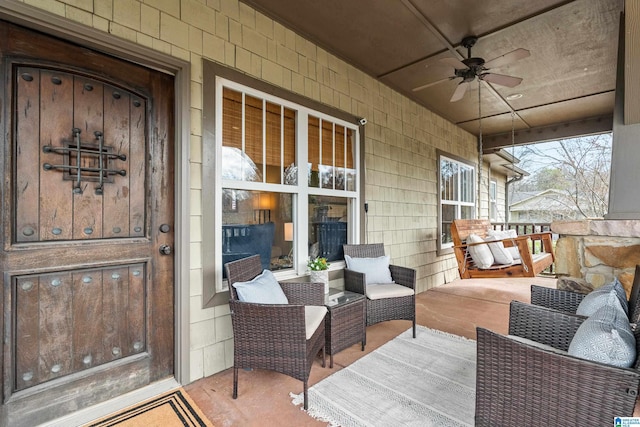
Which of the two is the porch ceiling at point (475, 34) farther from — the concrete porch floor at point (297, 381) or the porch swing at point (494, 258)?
the concrete porch floor at point (297, 381)

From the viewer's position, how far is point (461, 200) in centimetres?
643

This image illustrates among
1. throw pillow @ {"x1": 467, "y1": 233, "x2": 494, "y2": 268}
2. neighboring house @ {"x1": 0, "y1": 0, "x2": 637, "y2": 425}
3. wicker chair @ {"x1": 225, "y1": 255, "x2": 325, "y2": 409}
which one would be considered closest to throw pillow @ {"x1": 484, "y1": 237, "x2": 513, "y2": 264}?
throw pillow @ {"x1": 467, "y1": 233, "x2": 494, "y2": 268}

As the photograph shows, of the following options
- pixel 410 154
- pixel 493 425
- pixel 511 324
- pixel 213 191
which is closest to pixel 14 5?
pixel 213 191

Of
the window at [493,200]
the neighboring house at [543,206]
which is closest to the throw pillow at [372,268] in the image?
the window at [493,200]

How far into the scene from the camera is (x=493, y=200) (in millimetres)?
8977

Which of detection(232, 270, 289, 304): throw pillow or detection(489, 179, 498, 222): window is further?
detection(489, 179, 498, 222): window

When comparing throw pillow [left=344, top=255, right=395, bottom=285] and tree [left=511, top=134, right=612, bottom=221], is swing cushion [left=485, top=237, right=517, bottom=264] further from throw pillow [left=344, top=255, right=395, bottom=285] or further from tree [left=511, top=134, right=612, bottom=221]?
tree [left=511, top=134, right=612, bottom=221]

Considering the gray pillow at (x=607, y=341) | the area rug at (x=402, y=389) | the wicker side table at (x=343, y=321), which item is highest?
the gray pillow at (x=607, y=341)

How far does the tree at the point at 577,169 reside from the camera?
945cm

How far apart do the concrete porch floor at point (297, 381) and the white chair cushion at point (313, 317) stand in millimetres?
475

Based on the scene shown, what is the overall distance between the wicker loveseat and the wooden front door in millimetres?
2141

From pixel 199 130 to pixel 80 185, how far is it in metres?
0.87

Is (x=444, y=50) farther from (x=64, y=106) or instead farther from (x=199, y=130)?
(x=64, y=106)

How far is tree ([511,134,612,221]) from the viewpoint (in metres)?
9.45
